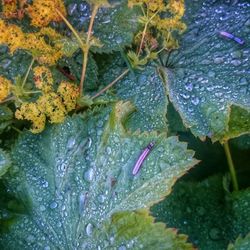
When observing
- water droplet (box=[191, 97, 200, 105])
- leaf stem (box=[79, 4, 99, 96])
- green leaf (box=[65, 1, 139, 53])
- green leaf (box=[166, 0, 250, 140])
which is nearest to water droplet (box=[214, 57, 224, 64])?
green leaf (box=[166, 0, 250, 140])

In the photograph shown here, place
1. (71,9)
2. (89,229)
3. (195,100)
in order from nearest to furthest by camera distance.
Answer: (89,229)
(195,100)
(71,9)

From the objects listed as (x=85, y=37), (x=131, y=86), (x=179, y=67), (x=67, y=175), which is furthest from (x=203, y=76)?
(x=67, y=175)

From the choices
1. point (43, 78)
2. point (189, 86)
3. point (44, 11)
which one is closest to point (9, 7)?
point (44, 11)

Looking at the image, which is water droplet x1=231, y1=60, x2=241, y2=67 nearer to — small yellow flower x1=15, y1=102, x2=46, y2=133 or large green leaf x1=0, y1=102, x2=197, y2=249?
large green leaf x1=0, y1=102, x2=197, y2=249

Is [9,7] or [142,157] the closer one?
[142,157]

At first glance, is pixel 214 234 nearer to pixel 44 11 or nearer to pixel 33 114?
pixel 33 114

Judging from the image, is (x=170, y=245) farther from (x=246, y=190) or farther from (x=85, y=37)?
(x=85, y=37)
